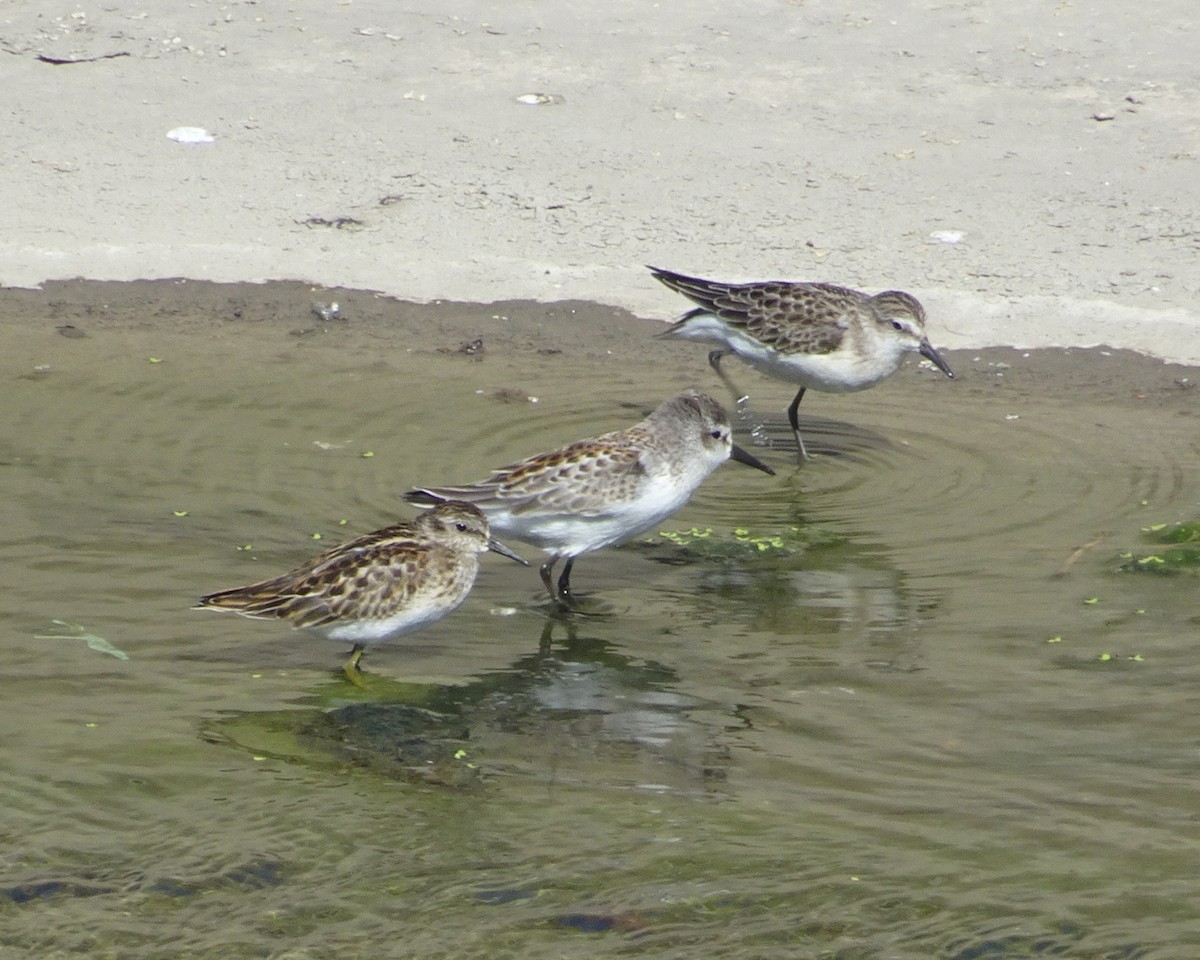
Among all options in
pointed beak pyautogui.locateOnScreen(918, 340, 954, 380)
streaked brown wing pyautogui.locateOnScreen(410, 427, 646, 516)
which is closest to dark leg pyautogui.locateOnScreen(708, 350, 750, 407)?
pointed beak pyautogui.locateOnScreen(918, 340, 954, 380)

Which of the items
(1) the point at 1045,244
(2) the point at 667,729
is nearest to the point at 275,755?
(2) the point at 667,729

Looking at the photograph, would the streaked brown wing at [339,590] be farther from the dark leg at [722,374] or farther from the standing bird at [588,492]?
the dark leg at [722,374]

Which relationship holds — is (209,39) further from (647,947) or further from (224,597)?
(647,947)

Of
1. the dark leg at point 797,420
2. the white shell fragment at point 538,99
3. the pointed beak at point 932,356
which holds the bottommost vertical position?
the dark leg at point 797,420

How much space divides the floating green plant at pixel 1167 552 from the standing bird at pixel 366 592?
3310 mm

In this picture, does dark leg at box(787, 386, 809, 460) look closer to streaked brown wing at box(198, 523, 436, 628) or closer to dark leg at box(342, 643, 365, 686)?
streaked brown wing at box(198, 523, 436, 628)

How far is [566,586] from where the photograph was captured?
29.9 feet

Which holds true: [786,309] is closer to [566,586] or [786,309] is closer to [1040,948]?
[566,586]

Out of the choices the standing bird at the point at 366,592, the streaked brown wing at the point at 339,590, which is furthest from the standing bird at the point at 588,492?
the streaked brown wing at the point at 339,590

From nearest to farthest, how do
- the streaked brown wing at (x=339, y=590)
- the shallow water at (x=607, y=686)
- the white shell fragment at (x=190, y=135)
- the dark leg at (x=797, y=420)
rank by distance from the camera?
the shallow water at (x=607, y=686) < the streaked brown wing at (x=339, y=590) < the dark leg at (x=797, y=420) < the white shell fragment at (x=190, y=135)

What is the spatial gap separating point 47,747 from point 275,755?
0.88 m

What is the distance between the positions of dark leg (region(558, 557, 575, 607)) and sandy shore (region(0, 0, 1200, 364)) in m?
4.19

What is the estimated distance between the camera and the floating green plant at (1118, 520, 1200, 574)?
880cm

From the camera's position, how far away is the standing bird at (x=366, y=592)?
305 inches
